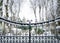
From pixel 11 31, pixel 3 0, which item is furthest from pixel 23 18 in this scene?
pixel 3 0

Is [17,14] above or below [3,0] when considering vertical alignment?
below

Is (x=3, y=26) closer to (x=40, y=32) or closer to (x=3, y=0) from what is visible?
(x=3, y=0)

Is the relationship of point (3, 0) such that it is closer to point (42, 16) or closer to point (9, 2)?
point (9, 2)

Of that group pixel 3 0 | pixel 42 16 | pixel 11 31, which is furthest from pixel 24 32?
pixel 3 0

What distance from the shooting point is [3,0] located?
674 centimetres

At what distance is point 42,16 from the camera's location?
660 cm

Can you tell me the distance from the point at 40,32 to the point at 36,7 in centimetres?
101

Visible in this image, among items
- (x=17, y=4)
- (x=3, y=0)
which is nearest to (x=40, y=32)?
(x=17, y=4)

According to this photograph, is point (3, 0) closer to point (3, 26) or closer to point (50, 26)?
point (3, 26)

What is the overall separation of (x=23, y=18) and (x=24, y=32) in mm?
560

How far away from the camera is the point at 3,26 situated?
671 cm

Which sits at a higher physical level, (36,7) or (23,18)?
(36,7)

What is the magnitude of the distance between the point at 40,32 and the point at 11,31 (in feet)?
3.80

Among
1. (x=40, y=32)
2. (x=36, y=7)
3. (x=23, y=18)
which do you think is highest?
(x=36, y=7)
